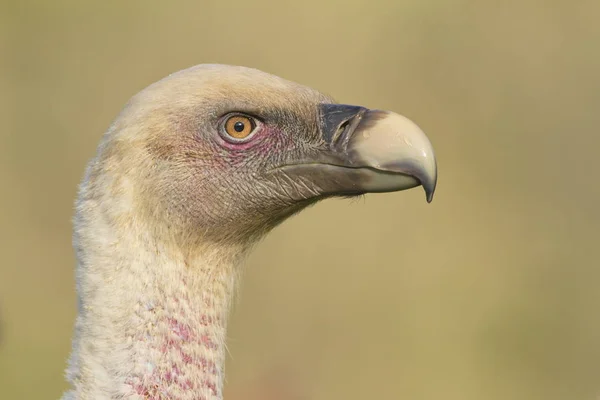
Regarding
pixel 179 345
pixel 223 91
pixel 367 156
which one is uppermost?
pixel 223 91

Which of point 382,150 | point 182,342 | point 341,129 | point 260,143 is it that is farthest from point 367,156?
point 182,342

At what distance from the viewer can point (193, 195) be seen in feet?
12.7

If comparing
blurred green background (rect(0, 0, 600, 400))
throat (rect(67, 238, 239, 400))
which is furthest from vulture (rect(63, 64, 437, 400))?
blurred green background (rect(0, 0, 600, 400))

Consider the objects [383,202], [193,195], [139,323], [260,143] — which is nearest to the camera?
[139,323]

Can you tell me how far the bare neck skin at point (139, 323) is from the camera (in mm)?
3635

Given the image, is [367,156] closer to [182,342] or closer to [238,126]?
[238,126]

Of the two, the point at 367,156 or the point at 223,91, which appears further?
the point at 223,91

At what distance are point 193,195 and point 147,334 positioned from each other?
18.3 inches

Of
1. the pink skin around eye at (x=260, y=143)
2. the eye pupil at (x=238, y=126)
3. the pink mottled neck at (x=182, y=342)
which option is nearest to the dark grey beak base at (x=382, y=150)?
the pink skin around eye at (x=260, y=143)

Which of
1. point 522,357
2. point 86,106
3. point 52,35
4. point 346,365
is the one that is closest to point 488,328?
point 522,357

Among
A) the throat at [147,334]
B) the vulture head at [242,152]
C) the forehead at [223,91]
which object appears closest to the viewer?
the throat at [147,334]

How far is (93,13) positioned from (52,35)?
0.40 metres

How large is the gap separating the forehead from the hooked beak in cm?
15

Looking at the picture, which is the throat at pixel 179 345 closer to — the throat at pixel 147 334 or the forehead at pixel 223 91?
the throat at pixel 147 334
